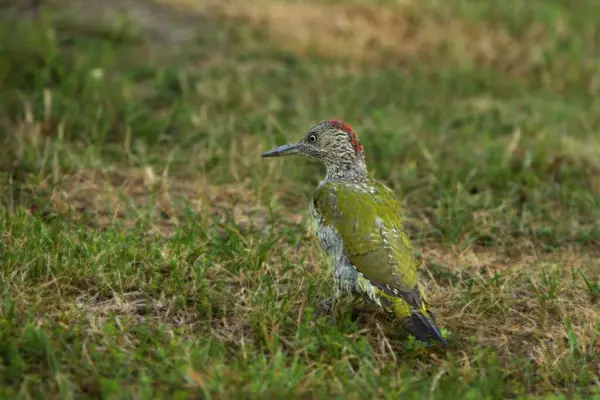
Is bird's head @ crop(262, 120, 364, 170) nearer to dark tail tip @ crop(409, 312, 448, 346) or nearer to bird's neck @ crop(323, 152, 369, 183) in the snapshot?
bird's neck @ crop(323, 152, 369, 183)

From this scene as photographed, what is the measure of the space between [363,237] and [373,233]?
0.20 feet

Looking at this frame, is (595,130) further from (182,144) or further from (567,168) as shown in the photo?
(182,144)

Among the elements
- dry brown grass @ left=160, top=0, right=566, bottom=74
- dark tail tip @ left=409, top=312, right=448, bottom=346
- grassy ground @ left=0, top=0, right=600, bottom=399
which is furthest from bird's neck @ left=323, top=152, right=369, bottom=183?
dry brown grass @ left=160, top=0, right=566, bottom=74

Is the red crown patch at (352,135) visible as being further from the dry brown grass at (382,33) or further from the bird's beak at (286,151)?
the dry brown grass at (382,33)

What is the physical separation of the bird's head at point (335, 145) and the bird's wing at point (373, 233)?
28 centimetres

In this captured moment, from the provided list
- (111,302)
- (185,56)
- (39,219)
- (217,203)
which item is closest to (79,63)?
(185,56)

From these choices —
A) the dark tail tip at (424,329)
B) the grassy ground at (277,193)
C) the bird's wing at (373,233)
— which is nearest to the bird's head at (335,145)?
the bird's wing at (373,233)

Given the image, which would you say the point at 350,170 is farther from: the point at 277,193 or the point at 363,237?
the point at 277,193

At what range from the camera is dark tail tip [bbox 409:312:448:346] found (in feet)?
13.9

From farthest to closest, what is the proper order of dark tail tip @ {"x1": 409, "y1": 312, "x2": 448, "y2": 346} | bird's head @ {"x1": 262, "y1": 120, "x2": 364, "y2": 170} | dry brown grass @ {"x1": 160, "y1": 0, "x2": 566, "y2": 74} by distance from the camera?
dry brown grass @ {"x1": 160, "y1": 0, "x2": 566, "y2": 74} → bird's head @ {"x1": 262, "y1": 120, "x2": 364, "y2": 170} → dark tail tip @ {"x1": 409, "y1": 312, "x2": 448, "y2": 346}

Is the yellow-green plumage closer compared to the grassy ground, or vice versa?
the grassy ground

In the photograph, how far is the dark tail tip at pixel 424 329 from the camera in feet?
13.9

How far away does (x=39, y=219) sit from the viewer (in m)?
5.09

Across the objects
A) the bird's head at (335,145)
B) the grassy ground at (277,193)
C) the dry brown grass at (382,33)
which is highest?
the bird's head at (335,145)
